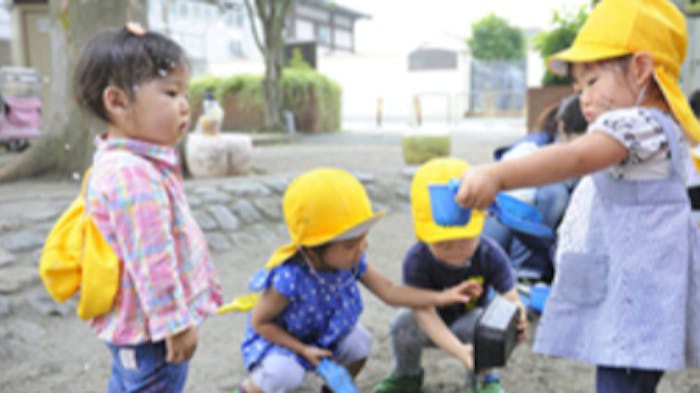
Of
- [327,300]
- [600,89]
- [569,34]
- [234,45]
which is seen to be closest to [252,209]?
[327,300]

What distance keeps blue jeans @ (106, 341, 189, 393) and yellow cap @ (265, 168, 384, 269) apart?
22.3 inches

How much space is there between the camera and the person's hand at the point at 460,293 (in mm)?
1981

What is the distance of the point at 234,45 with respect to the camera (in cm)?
3391

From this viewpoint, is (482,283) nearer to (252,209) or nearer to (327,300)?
(327,300)

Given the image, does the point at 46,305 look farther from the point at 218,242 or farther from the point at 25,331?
the point at 218,242

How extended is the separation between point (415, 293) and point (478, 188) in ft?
3.05

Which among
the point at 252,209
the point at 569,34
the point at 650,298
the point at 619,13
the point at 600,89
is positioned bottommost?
the point at 252,209

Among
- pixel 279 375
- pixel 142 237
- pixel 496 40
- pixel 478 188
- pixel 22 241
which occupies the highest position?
pixel 496 40

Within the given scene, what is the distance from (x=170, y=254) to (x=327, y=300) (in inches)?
28.6

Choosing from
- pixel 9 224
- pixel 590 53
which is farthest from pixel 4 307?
pixel 590 53

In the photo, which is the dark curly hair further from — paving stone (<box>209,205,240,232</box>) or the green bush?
the green bush

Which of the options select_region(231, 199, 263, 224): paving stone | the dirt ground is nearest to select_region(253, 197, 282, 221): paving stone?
select_region(231, 199, 263, 224): paving stone

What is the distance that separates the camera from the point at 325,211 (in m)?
1.88

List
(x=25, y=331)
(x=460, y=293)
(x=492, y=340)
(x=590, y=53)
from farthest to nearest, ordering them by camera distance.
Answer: (x=25, y=331), (x=460, y=293), (x=492, y=340), (x=590, y=53)
